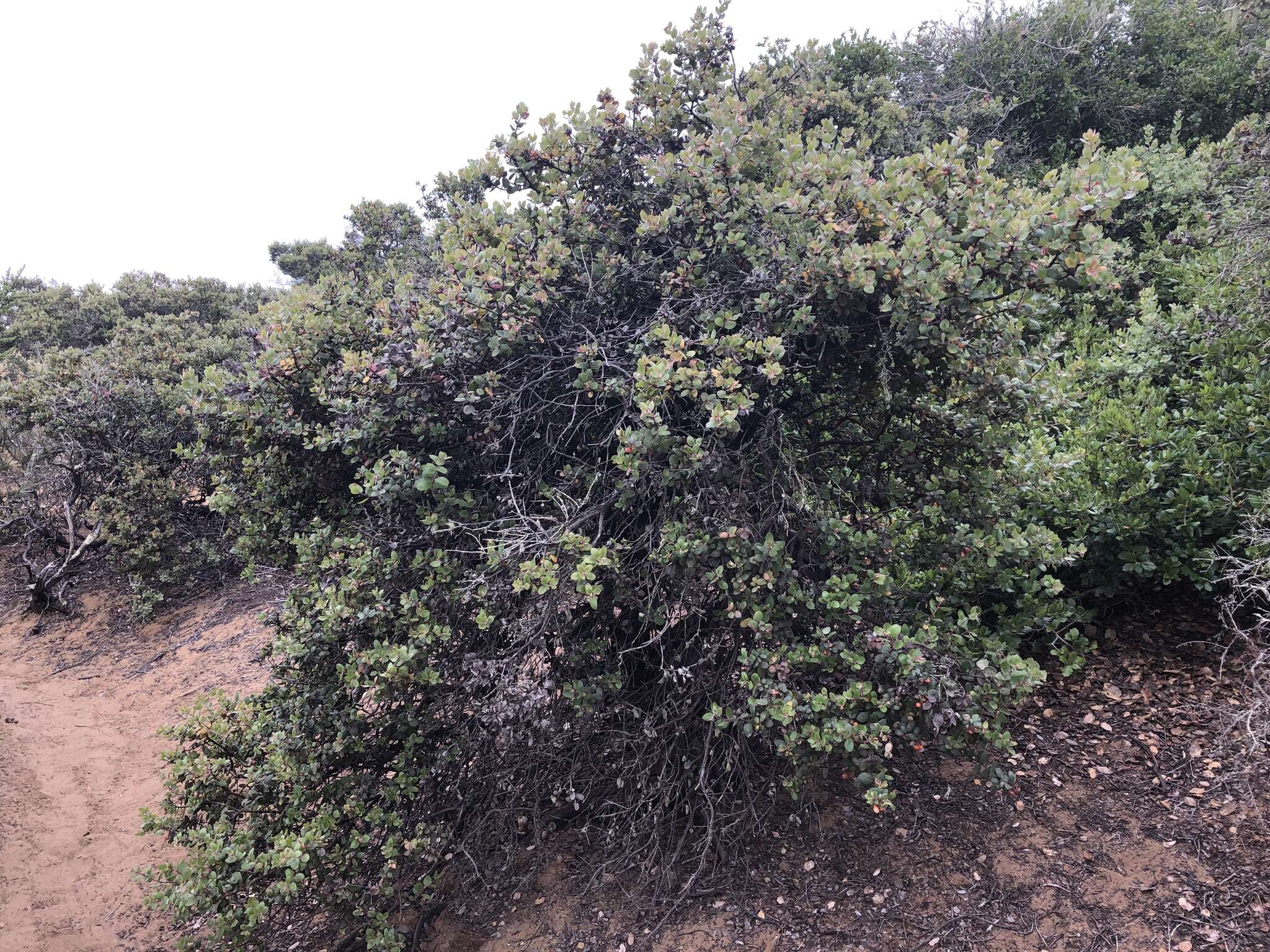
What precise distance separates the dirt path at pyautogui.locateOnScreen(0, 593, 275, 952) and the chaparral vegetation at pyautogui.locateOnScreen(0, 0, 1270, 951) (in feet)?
3.03

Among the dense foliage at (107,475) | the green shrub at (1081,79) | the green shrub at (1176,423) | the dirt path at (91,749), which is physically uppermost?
the green shrub at (1081,79)

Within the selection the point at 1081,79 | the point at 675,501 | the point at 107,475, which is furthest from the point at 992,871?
the point at 1081,79

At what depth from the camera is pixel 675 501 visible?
281 centimetres

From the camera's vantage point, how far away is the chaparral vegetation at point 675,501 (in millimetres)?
2613

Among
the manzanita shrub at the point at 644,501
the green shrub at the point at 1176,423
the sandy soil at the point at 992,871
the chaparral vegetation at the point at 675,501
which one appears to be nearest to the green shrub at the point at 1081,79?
the green shrub at the point at 1176,423

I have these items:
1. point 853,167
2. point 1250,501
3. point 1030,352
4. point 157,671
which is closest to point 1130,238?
point 1250,501

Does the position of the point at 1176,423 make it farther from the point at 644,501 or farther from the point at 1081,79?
the point at 1081,79

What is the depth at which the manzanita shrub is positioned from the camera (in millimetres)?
2594

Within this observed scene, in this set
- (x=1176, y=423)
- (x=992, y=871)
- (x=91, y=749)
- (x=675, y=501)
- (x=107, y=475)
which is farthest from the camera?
(x=107, y=475)

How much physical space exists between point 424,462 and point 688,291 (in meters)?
1.43

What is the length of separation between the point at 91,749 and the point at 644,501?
6.07 m

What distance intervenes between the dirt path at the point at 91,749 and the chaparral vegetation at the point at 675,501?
922mm

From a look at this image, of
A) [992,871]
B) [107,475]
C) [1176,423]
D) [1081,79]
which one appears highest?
[1081,79]

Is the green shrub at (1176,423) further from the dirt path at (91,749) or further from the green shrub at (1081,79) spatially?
the dirt path at (91,749)
